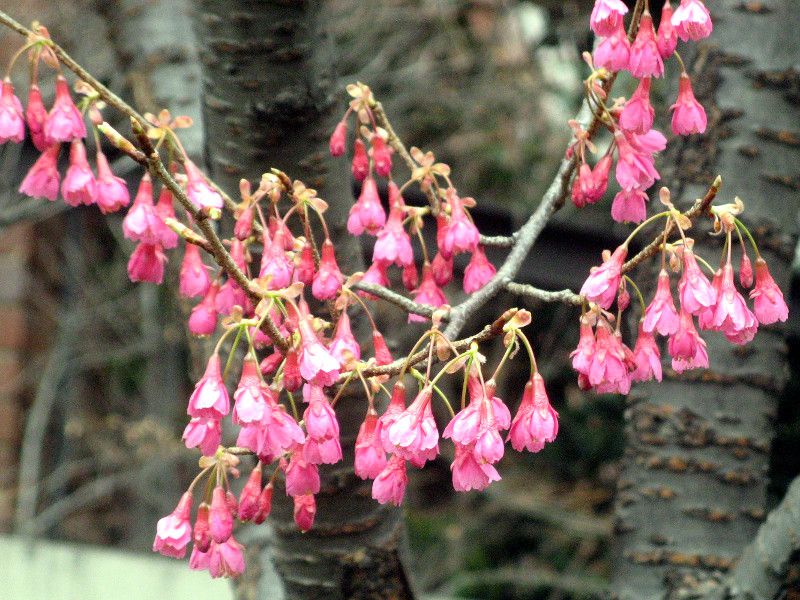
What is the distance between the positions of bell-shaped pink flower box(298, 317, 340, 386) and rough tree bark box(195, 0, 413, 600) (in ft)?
1.96

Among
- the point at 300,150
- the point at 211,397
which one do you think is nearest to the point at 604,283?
the point at 211,397

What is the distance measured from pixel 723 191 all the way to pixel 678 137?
0.41 feet

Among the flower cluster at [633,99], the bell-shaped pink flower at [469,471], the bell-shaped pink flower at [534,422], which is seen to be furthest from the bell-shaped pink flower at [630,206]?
the bell-shaped pink flower at [469,471]

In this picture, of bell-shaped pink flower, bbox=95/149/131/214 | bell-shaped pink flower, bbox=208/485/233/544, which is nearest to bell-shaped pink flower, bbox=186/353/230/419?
bell-shaped pink flower, bbox=208/485/233/544

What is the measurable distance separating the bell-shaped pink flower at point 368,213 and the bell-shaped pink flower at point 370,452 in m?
0.38

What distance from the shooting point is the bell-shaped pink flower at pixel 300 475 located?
45.4 inches

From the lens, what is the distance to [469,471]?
110cm

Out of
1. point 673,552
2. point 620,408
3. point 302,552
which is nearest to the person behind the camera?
point 302,552

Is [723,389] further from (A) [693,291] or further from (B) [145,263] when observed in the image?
(B) [145,263]

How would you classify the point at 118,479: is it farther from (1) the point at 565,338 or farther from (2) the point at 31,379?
(1) the point at 565,338

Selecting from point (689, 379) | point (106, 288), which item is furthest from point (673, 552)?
point (106, 288)

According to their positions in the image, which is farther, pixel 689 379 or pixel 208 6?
pixel 689 379

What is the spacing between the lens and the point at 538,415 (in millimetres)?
1141

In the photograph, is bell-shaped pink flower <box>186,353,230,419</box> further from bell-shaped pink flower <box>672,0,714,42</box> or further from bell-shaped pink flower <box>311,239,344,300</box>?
bell-shaped pink flower <box>672,0,714,42</box>
